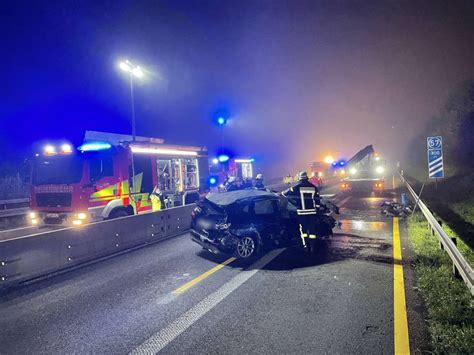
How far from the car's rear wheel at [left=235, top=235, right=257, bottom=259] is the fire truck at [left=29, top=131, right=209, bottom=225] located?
4674 millimetres

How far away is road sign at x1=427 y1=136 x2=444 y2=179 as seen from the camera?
404 inches

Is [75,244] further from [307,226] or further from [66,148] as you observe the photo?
[307,226]

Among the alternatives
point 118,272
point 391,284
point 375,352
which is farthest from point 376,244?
point 118,272

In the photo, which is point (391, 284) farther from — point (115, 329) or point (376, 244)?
point (115, 329)

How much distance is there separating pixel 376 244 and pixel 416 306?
11.8ft

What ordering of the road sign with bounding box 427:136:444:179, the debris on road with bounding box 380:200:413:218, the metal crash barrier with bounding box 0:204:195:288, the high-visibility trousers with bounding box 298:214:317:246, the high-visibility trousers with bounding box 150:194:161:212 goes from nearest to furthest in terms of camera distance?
the metal crash barrier with bounding box 0:204:195:288, the high-visibility trousers with bounding box 298:214:317:246, the road sign with bounding box 427:136:444:179, the high-visibility trousers with bounding box 150:194:161:212, the debris on road with bounding box 380:200:413:218

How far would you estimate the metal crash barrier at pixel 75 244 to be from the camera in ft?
19.2

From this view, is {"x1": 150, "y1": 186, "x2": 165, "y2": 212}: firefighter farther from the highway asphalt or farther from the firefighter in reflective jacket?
the firefighter in reflective jacket

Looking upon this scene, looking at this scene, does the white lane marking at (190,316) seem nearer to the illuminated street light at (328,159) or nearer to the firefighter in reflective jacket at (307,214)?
the firefighter in reflective jacket at (307,214)

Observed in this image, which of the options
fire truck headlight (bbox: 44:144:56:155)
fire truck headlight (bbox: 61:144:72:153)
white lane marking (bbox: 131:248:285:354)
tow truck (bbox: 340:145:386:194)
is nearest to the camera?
white lane marking (bbox: 131:248:285:354)

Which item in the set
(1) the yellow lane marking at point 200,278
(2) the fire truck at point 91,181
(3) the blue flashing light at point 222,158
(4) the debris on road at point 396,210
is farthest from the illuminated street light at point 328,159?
(1) the yellow lane marking at point 200,278

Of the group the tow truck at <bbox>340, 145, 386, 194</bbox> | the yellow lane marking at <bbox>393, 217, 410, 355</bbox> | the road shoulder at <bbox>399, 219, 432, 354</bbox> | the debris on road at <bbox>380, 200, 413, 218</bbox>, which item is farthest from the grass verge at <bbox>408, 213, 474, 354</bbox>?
the tow truck at <bbox>340, 145, 386, 194</bbox>

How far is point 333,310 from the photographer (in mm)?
4164

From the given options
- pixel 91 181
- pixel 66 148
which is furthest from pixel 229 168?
pixel 91 181
